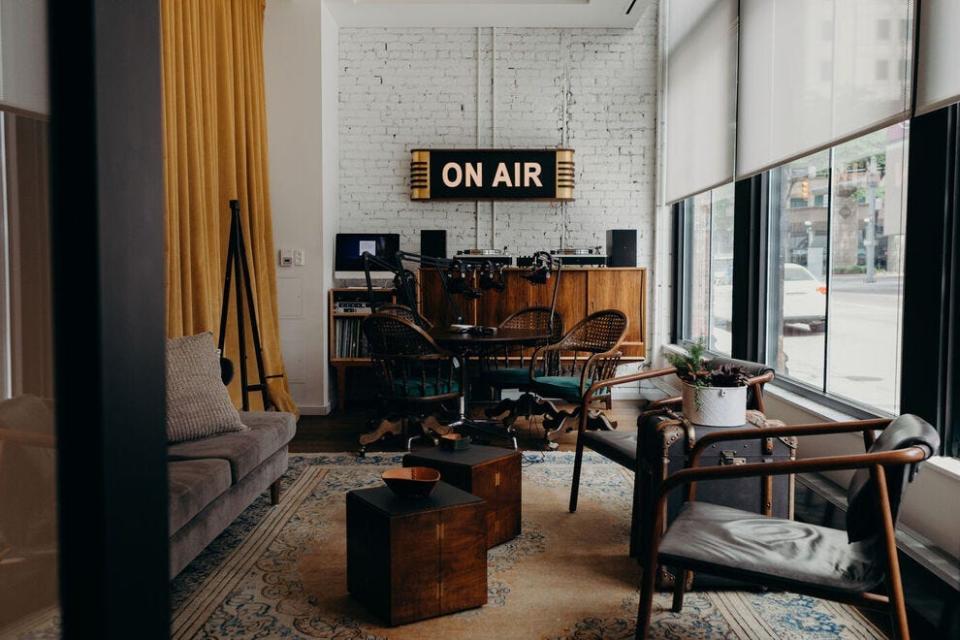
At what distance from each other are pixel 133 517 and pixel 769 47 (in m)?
4.39

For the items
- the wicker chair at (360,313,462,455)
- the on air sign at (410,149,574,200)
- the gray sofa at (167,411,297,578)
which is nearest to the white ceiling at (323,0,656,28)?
the on air sign at (410,149,574,200)

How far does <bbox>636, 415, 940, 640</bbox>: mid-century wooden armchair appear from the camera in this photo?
1.58 meters

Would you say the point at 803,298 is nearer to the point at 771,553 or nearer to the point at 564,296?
the point at 564,296

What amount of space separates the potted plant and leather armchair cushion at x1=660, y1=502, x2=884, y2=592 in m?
0.55

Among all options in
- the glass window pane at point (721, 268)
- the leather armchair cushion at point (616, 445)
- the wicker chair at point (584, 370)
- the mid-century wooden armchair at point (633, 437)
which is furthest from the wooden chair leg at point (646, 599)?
the glass window pane at point (721, 268)

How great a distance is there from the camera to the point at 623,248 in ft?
19.3

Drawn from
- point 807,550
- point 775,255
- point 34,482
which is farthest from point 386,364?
point 34,482

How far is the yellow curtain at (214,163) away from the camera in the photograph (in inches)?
150

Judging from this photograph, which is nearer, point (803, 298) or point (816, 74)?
point (816, 74)

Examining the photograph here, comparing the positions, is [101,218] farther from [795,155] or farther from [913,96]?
[795,155]

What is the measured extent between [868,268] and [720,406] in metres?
1.30

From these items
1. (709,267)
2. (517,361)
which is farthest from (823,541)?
(517,361)

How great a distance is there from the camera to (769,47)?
393 centimetres

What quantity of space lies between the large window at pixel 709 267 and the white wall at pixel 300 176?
3195 millimetres
